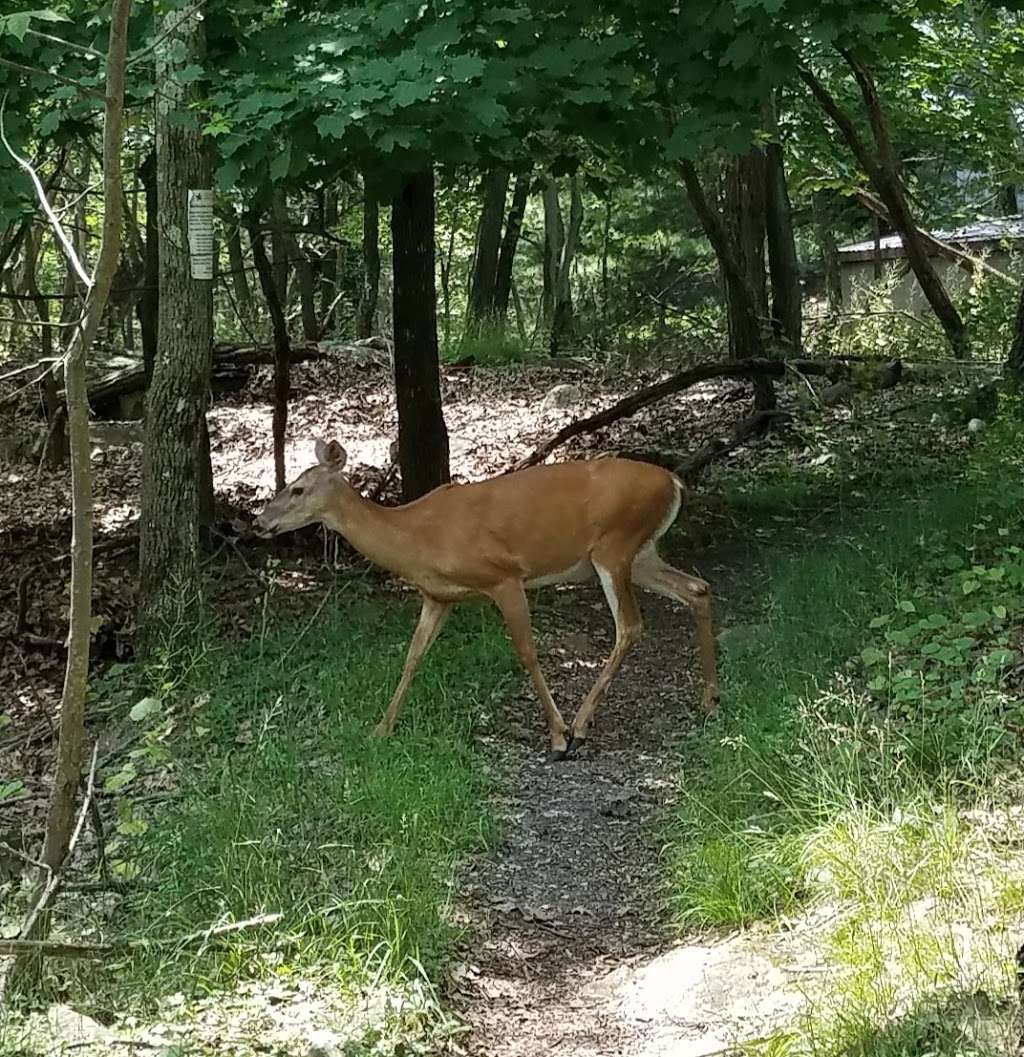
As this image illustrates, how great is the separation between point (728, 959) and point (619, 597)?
2820mm

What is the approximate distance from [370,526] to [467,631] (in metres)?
1.07

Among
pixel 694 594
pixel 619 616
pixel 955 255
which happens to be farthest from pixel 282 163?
pixel 955 255

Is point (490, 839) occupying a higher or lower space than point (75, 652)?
lower

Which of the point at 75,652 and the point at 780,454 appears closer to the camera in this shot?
the point at 75,652

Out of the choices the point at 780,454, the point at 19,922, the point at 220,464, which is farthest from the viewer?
the point at 220,464

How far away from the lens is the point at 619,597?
6.71 meters

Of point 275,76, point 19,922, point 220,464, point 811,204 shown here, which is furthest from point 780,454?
point 811,204

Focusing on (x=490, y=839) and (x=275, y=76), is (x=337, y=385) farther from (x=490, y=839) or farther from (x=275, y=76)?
(x=490, y=839)

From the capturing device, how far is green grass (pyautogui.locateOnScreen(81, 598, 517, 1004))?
3982 millimetres

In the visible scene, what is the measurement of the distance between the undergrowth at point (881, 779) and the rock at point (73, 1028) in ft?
5.33

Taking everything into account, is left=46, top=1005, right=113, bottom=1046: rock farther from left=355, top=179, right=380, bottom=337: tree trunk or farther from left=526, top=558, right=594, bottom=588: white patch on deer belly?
left=355, top=179, right=380, bottom=337: tree trunk

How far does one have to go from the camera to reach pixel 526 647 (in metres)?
6.45

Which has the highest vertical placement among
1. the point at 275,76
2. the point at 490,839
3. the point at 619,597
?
the point at 275,76

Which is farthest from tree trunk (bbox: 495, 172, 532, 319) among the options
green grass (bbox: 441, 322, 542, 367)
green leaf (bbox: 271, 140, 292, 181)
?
green leaf (bbox: 271, 140, 292, 181)
